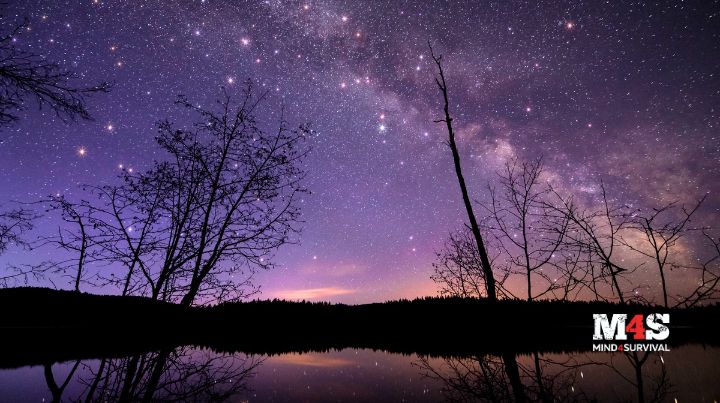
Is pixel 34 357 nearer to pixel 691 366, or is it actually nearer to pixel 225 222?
pixel 225 222

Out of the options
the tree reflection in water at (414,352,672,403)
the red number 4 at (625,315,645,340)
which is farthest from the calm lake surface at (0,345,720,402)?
the red number 4 at (625,315,645,340)

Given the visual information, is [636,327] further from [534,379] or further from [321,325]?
[321,325]

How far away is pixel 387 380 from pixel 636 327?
236 inches

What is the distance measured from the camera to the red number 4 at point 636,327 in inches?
288

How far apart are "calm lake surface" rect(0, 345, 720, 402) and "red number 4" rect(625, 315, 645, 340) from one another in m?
0.77

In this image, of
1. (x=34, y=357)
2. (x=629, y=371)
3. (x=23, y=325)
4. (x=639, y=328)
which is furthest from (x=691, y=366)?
(x=23, y=325)

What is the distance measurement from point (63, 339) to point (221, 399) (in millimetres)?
13983

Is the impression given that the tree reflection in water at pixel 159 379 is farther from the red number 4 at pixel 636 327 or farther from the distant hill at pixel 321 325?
the red number 4 at pixel 636 327

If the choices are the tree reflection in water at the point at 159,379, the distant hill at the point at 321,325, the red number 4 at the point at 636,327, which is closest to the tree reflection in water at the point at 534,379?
the red number 4 at the point at 636,327

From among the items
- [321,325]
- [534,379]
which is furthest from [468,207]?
[321,325]

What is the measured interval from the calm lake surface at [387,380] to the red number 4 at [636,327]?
774mm

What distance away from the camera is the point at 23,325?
676 inches

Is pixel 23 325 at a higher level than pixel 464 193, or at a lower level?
lower

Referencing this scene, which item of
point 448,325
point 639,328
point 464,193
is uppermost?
point 464,193
